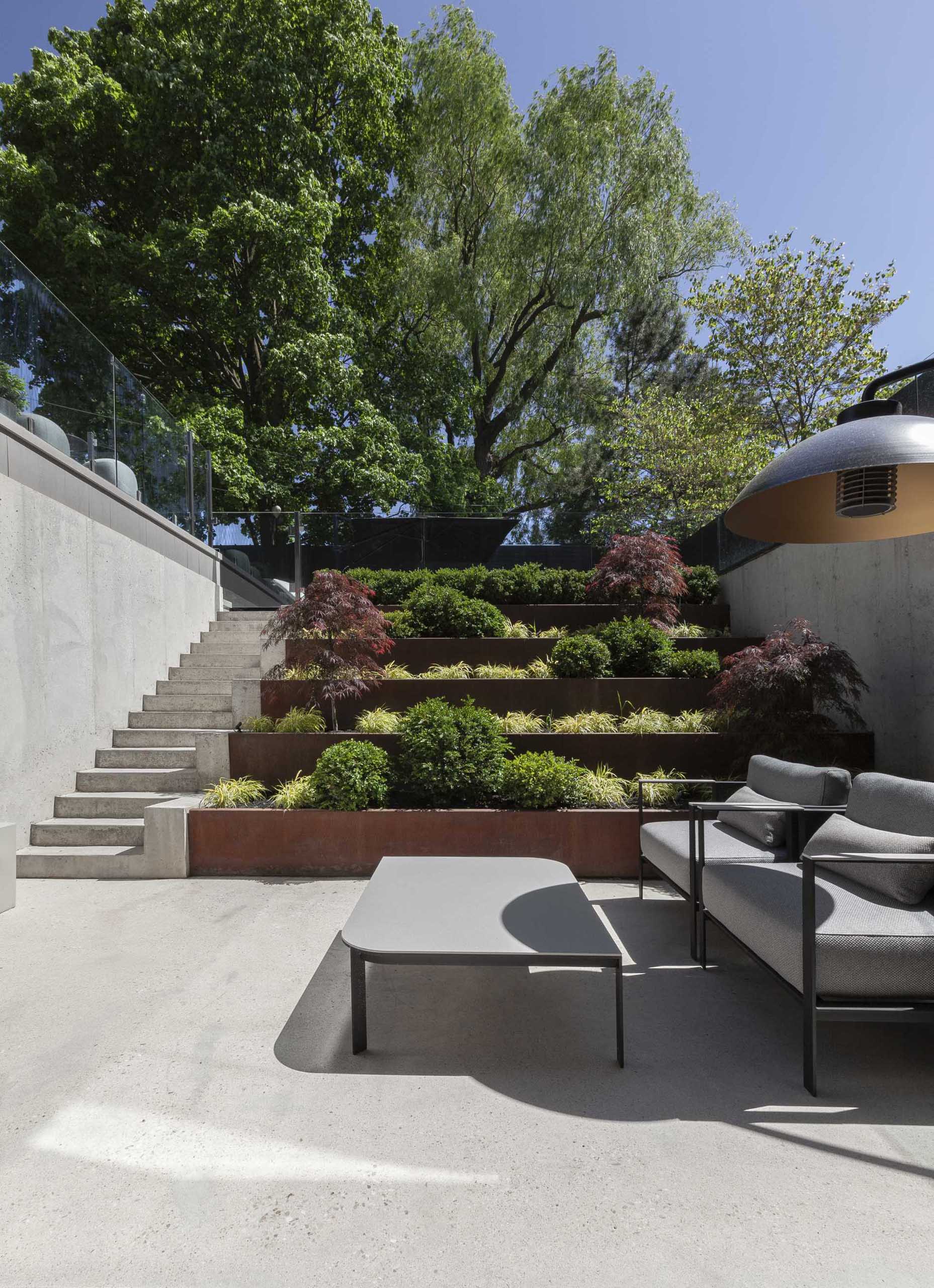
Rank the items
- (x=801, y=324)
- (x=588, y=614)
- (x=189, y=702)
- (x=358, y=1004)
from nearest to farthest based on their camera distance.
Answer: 1. (x=358, y=1004)
2. (x=189, y=702)
3. (x=588, y=614)
4. (x=801, y=324)

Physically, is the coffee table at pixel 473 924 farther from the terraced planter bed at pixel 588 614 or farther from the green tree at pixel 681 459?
the green tree at pixel 681 459

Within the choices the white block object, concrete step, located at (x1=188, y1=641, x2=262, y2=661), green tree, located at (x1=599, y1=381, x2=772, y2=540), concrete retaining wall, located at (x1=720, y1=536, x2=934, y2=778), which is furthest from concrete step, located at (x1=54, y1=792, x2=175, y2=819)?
green tree, located at (x1=599, y1=381, x2=772, y2=540)

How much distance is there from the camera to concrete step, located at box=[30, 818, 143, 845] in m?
5.00

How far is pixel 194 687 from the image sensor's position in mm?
7078

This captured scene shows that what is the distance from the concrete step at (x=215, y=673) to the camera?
7367 mm

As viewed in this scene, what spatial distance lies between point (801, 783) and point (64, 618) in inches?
224

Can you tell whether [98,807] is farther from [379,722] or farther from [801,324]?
[801,324]

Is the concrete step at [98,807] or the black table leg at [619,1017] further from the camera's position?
the concrete step at [98,807]

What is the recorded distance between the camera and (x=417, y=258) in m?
14.2

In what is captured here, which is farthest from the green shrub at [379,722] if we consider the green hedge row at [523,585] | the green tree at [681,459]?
the green tree at [681,459]

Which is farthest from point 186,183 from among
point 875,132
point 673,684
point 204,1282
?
point 204,1282

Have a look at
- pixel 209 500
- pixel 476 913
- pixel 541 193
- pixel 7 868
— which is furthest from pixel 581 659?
pixel 541 193

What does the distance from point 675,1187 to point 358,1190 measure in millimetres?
879

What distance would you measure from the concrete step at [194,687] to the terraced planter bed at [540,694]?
3.83 feet
